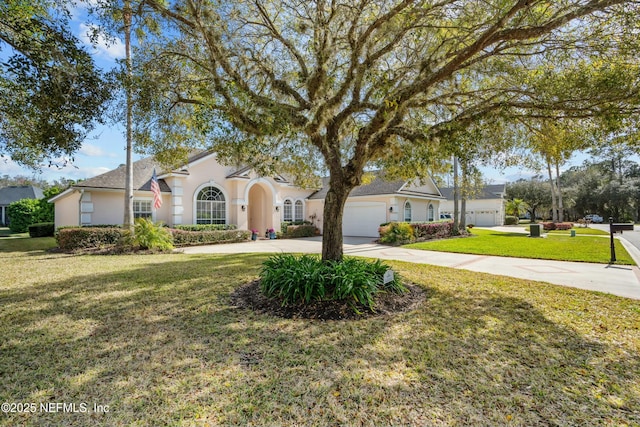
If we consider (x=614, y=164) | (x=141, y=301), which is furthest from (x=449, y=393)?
(x=614, y=164)

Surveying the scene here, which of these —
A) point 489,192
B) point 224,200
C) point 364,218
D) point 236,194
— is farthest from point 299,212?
point 489,192

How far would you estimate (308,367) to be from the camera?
350cm

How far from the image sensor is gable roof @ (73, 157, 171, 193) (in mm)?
16359

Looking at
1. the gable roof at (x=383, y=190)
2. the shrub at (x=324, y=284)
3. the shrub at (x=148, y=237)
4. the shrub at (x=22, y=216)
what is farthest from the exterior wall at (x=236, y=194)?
the shrub at (x=22, y=216)

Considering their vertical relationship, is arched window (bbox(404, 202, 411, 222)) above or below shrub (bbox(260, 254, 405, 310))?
above

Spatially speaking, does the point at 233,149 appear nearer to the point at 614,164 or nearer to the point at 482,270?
the point at 482,270

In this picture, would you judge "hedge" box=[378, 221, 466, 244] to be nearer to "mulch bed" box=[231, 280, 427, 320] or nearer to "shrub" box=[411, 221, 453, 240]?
"shrub" box=[411, 221, 453, 240]

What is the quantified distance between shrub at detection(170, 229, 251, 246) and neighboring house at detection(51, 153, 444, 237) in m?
1.09

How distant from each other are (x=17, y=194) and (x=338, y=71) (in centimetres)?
5165

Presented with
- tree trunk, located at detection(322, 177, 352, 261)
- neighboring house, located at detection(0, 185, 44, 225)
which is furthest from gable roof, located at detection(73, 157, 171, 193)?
neighboring house, located at detection(0, 185, 44, 225)

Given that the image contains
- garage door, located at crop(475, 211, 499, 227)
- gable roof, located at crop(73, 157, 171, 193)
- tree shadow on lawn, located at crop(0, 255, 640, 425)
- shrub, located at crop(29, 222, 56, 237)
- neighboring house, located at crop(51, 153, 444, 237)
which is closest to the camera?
tree shadow on lawn, located at crop(0, 255, 640, 425)

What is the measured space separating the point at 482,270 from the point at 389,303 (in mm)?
5352

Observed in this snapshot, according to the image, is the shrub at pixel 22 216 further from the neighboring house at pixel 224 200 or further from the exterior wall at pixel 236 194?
the exterior wall at pixel 236 194

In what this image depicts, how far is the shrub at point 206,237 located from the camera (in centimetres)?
1655
